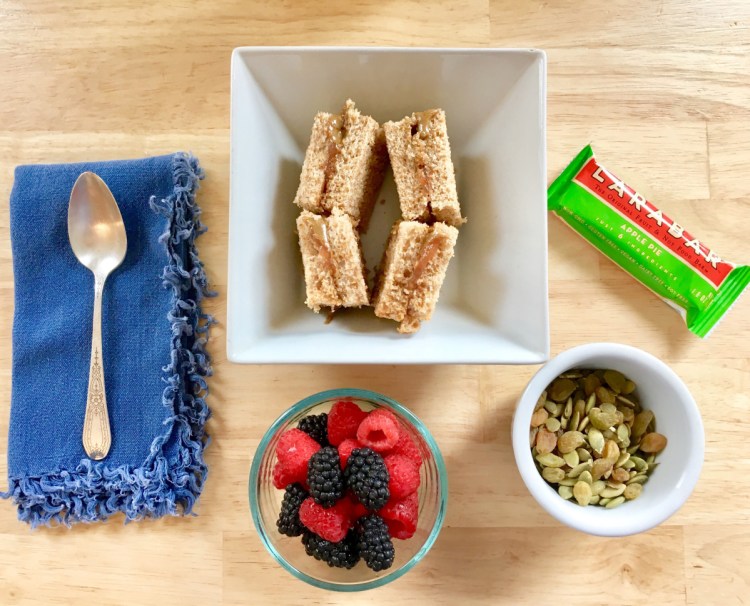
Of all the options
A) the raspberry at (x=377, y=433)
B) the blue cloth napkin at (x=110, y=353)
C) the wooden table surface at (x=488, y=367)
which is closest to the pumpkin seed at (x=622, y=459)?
the wooden table surface at (x=488, y=367)

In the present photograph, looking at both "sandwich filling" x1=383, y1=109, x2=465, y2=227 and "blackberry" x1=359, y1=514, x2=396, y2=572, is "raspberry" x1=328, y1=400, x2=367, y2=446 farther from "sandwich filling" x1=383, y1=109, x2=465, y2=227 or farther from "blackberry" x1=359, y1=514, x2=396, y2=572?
"sandwich filling" x1=383, y1=109, x2=465, y2=227

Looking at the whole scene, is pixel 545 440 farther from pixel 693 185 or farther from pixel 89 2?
pixel 89 2

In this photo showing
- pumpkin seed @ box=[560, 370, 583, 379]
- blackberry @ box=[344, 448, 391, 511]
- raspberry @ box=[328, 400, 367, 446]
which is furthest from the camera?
pumpkin seed @ box=[560, 370, 583, 379]

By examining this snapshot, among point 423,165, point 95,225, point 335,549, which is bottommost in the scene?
point 335,549

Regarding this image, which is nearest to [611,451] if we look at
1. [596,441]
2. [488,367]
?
[596,441]

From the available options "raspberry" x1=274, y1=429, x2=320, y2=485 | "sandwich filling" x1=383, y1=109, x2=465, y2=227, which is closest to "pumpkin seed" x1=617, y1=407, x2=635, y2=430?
"sandwich filling" x1=383, y1=109, x2=465, y2=227

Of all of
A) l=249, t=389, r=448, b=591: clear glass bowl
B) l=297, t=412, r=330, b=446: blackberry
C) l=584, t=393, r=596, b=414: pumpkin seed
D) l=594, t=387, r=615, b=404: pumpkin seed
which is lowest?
l=249, t=389, r=448, b=591: clear glass bowl

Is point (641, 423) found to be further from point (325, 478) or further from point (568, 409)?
point (325, 478)
